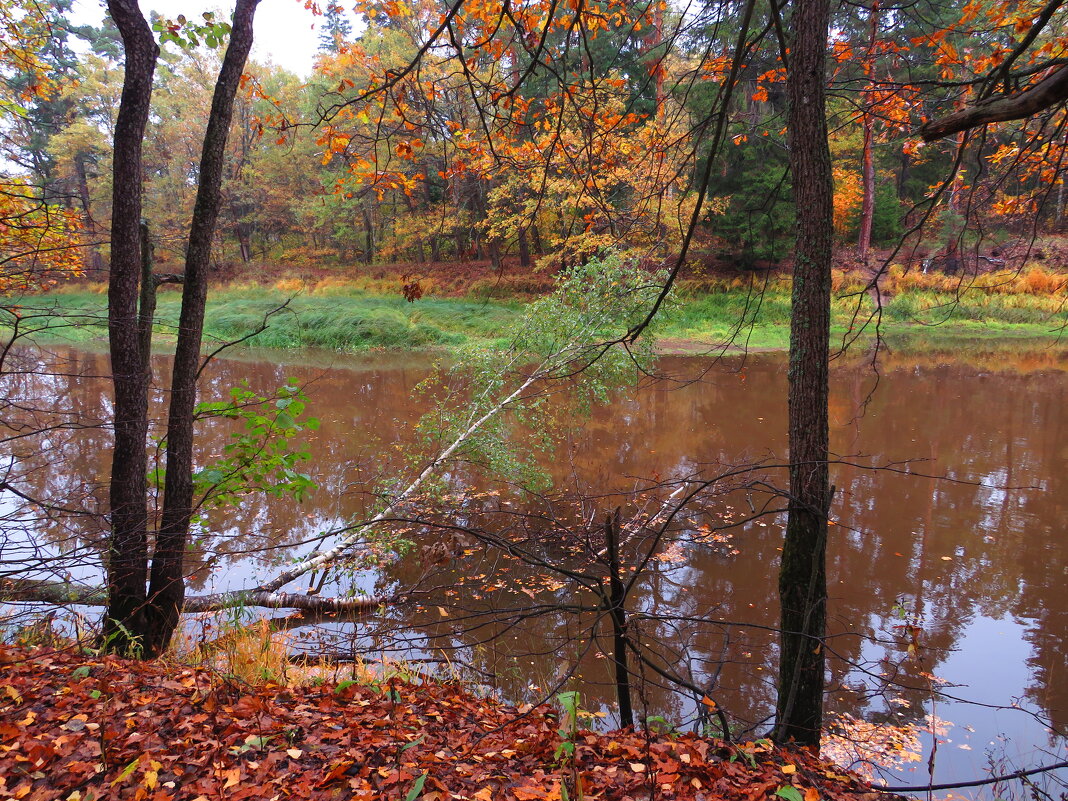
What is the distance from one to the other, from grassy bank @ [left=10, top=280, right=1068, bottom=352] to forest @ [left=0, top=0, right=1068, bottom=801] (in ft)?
20.8

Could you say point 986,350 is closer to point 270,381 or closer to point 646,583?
point 646,583

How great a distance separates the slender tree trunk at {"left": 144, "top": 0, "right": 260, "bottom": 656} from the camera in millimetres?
4438

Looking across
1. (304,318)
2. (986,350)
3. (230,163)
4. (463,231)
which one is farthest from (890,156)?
(230,163)

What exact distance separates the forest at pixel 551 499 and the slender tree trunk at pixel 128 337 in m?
0.03

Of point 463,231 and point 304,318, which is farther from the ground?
point 463,231

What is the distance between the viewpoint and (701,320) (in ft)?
74.2

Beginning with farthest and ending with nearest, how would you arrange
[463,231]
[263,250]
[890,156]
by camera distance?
[263,250]
[463,231]
[890,156]

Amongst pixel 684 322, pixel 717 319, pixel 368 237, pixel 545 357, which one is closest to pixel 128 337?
pixel 545 357

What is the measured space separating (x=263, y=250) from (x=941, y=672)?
4048 cm

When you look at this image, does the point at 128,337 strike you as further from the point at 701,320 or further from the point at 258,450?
the point at 701,320

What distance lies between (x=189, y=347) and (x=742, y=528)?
631cm

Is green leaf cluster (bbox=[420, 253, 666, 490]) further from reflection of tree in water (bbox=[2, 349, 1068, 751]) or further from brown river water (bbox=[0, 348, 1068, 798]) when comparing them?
reflection of tree in water (bbox=[2, 349, 1068, 751])

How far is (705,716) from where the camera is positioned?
3.06 meters

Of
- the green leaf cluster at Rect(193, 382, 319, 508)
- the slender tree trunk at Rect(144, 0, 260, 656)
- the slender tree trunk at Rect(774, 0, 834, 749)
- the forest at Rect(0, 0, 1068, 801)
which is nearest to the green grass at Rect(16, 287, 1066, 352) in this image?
the forest at Rect(0, 0, 1068, 801)
